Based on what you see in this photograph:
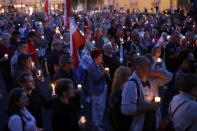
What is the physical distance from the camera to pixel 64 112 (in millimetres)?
3688

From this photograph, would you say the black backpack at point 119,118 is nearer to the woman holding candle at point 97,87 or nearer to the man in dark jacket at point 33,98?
the man in dark jacket at point 33,98

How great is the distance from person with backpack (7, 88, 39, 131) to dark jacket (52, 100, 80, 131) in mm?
336

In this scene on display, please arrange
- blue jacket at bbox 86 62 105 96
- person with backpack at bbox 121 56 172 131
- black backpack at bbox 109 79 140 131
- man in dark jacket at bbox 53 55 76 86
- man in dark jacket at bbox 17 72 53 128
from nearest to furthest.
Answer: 1. person with backpack at bbox 121 56 172 131
2. black backpack at bbox 109 79 140 131
3. man in dark jacket at bbox 17 72 53 128
4. man in dark jacket at bbox 53 55 76 86
5. blue jacket at bbox 86 62 105 96

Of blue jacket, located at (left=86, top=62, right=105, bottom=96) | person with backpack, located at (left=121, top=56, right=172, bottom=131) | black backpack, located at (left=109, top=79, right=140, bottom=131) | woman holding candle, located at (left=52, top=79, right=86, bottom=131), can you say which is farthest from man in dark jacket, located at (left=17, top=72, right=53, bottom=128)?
blue jacket, located at (left=86, top=62, right=105, bottom=96)

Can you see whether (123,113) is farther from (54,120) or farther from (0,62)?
(0,62)

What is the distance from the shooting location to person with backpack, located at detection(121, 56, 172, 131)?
378 centimetres

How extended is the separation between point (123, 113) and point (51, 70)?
3928 mm

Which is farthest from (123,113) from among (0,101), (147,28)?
(147,28)

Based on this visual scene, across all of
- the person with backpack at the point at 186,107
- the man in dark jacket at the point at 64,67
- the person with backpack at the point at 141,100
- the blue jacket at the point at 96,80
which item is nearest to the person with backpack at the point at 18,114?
the person with backpack at the point at 141,100

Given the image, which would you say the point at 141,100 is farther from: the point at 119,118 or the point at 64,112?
the point at 64,112

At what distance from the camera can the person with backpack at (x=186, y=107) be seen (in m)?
3.46

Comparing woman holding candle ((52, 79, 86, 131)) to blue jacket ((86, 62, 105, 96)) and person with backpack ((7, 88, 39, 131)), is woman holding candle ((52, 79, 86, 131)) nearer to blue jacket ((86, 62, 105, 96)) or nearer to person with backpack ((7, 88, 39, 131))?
person with backpack ((7, 88, 39, 131))

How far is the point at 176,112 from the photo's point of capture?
3.56 meters

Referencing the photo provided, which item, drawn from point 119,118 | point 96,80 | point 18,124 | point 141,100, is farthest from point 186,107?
point 96,80
